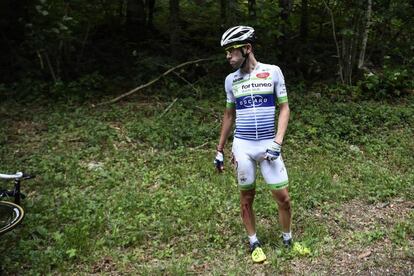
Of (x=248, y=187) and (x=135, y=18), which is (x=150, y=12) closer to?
(x=135, y=18)

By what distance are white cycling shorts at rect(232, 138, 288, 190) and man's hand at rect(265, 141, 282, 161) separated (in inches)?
6.8

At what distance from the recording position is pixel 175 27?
1236 cm

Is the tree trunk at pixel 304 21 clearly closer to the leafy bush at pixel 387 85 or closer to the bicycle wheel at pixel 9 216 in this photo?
the leafy bush at pixel 387 85

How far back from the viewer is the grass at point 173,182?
565cm

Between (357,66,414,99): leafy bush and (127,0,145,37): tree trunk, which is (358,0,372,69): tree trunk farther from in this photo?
(127,0,145,37): tree trunk

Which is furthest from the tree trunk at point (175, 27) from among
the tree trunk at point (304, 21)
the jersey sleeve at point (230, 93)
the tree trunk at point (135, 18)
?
the jersey sleeve at point (230, 93)

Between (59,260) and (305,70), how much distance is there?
9485 millimetres

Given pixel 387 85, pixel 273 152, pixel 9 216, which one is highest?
pixel 273 152

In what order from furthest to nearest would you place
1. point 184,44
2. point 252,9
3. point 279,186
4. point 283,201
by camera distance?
point 184,44
point 252,9
point 283,201
point 279,186

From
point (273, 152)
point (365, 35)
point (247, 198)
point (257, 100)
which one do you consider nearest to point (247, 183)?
point (247, 198)

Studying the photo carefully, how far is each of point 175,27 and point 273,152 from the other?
27.0 ft

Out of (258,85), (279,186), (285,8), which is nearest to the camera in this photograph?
(258,85)

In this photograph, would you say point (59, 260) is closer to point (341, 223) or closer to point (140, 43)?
point (341, 223)

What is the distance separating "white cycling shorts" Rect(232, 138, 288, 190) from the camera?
5.10 m
